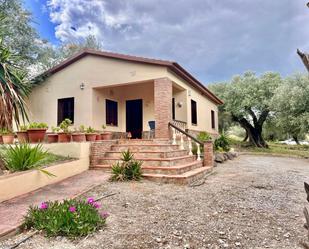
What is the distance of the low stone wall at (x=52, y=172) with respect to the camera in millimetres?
5508

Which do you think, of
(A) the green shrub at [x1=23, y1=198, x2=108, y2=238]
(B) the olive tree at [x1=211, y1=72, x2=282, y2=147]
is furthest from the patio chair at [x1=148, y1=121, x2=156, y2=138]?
(B) the olive tree at [x1=211, y1=72, x2=282, y2=147]

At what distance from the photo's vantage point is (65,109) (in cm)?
1295

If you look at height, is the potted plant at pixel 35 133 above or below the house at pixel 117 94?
below

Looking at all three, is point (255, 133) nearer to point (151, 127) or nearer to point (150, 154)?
point (151, 127)

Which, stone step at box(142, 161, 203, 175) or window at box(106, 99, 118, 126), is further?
window at box(106, 99, 118, 126)

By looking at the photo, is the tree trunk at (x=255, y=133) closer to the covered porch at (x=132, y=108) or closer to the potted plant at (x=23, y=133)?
the covered porch at (x=132, y=108)

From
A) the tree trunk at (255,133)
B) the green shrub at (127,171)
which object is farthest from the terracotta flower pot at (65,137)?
the tree trunk at (255,133)

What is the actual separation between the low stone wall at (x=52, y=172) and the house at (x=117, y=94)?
3.36 metres

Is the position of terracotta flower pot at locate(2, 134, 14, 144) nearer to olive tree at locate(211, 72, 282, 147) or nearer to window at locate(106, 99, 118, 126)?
window at locate(106, 99, 118, 126)

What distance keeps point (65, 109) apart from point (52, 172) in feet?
21.6

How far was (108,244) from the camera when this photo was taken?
3439 millimetres

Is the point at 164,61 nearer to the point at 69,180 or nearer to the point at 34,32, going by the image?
the point at 69,180

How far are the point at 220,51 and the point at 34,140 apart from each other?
18.9 metres

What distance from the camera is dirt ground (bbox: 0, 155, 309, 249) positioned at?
11.5 feet
